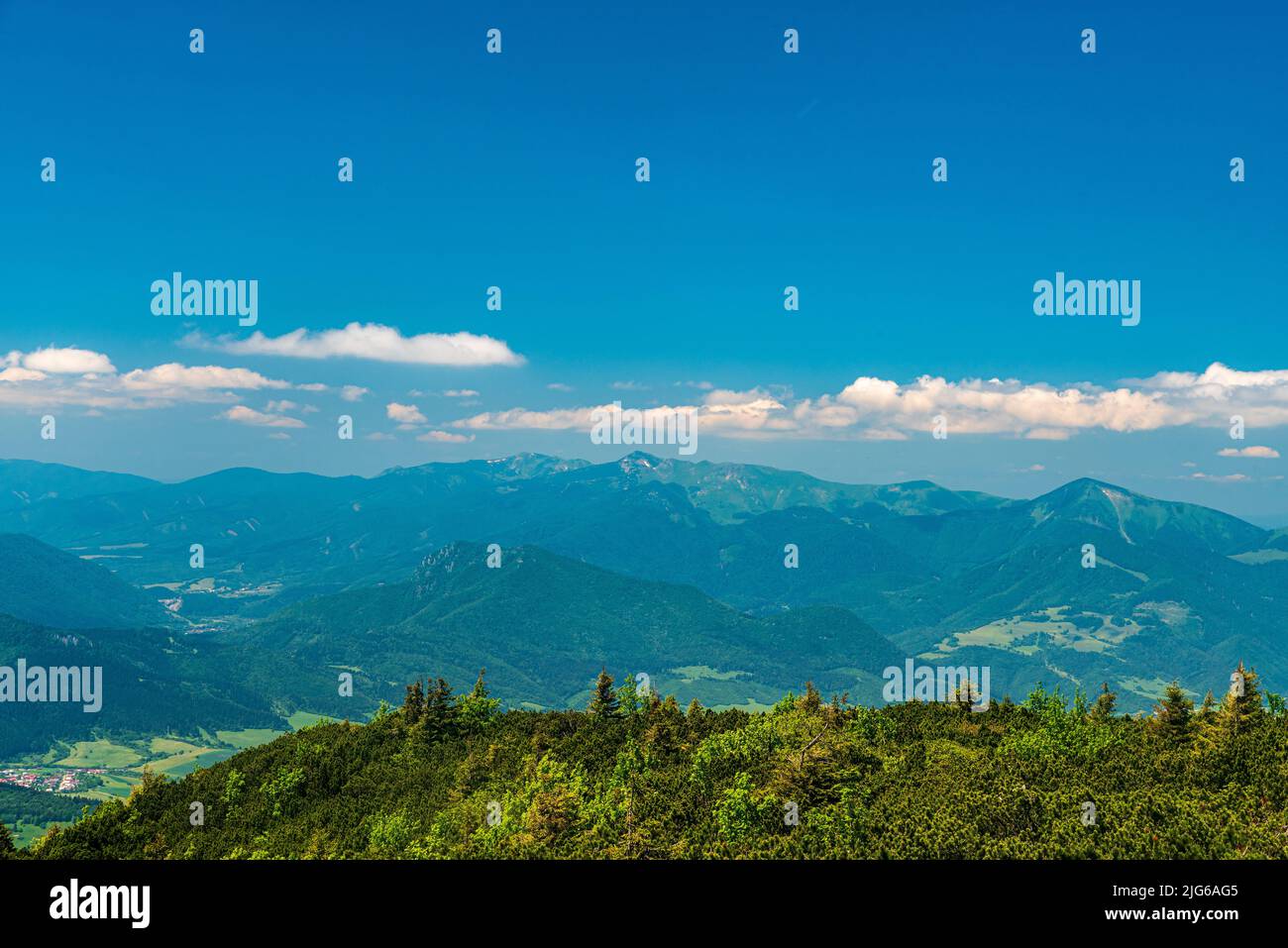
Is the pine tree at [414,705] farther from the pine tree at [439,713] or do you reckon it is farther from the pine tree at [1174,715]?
the pine tree at [1174,715]

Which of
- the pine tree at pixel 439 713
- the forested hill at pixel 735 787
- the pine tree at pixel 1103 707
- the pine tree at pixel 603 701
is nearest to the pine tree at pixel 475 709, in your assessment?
the forested hill at pixel 735 787

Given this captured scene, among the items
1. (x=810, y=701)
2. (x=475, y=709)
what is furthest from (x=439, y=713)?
(x=810, y=701)

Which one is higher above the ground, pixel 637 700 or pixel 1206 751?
pixel 1206 751

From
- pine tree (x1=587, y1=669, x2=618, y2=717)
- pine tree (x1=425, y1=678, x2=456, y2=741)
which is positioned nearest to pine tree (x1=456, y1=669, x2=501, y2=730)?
pine tree (x1=425, y1=678, x2=456, y2=741)
